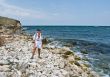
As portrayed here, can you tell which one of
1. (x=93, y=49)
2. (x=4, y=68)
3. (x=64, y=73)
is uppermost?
(x=4, y=68)

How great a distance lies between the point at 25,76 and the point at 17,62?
Result: 8.64ft

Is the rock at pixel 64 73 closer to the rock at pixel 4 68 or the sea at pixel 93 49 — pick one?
the rock at pixel 4 68

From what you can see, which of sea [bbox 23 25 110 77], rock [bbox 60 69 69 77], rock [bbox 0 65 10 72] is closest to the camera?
rock [bbox 0 65 10 72]

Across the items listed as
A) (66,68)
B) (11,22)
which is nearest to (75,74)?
(66,68)

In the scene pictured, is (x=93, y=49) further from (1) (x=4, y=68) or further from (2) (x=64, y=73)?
(1) (x=4, y=68)

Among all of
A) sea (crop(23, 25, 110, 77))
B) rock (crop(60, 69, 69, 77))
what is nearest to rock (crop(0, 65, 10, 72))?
rock (crop(60, 69, 69, 77))

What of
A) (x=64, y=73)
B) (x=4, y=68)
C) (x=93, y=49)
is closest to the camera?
(x=4, y=68)

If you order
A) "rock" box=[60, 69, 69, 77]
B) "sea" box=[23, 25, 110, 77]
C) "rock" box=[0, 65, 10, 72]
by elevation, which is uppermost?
"rock" box=[0, 65, 10, 72]

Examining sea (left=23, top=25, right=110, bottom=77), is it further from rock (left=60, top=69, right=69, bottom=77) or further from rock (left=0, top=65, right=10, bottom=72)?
rock (left=0, top=65, right=10, bottom=72)

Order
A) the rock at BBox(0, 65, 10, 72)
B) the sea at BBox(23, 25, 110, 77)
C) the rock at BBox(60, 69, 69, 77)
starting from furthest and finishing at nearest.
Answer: the sea at BBox(23, 25, 110, 77), the rock at BBox(60, 69, 69, 77), the rock at BBox(0, 65, 10, 72)

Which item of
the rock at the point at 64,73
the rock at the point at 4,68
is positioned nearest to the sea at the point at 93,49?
the rock at the point at 64,73

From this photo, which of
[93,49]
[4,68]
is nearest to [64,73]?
[4,68]

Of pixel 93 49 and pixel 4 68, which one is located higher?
pixel 4 68

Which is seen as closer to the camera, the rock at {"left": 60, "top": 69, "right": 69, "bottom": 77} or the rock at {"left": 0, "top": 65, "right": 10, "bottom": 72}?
the rock at {"left": 0, "top": 65, "right": 10, "bottom": 72}
